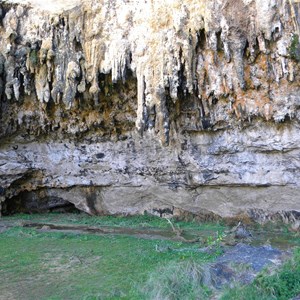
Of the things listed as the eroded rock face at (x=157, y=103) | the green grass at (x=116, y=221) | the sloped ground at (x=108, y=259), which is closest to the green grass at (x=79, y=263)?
the sloped ground at (x=108, y=259)

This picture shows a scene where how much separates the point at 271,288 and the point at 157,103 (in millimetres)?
7578

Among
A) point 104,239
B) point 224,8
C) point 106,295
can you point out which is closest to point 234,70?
point 224,8

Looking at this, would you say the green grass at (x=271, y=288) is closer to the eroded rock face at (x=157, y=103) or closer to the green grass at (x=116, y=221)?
the eroded rock face at (x=157, y=103)

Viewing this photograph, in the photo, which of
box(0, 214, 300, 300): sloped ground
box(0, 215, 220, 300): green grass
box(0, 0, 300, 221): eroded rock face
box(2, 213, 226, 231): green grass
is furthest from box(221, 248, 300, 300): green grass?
box(2, 213, 226, 231): green grass

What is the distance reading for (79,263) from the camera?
1170 cm

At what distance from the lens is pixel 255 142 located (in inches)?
627

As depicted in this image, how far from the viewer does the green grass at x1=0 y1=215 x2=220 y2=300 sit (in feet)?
30.7

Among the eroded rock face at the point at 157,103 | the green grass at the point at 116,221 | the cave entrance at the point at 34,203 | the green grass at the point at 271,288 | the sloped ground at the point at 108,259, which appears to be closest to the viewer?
the green grass at the point at 271,288

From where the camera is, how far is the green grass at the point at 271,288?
8188mm

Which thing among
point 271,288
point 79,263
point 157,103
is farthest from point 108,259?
point 157,103

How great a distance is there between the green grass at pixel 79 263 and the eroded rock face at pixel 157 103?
4053 millimetres

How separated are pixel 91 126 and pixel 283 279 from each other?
439 inches

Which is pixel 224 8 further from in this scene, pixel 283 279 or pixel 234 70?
pixel 283 279

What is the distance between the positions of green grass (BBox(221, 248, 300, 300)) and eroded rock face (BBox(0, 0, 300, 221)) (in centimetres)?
646
